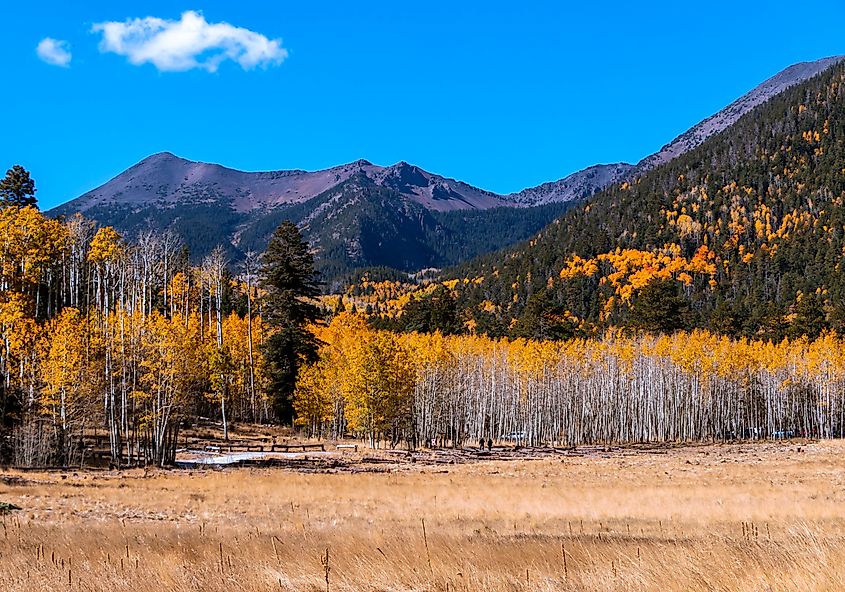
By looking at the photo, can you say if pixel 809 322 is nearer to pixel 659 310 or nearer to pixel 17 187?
pixel 659 310

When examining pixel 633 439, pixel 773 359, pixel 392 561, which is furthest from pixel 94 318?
pixel 773 359

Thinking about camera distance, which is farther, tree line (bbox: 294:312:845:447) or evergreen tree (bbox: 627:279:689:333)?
evergreen tree (bbox: 627:279:689:333)

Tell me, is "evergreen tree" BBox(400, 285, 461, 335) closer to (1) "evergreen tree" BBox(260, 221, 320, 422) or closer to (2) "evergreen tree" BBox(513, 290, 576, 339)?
(2) "evergreen tree" BBox(513, 290, 576, 339)

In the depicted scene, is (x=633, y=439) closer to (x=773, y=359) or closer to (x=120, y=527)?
(x=773, y=359)

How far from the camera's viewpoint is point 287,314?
66.3 m

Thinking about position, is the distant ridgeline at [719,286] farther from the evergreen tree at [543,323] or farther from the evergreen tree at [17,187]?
the evergreen tree at [17,187]

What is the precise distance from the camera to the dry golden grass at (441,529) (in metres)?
8.46

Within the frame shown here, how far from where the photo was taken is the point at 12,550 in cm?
1144

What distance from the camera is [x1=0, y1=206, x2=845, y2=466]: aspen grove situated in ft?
126

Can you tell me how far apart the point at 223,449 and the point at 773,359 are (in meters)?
73.3

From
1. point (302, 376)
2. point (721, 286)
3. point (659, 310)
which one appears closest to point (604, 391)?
point (659, 310)

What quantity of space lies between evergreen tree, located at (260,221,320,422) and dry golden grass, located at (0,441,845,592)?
2647 centimetres

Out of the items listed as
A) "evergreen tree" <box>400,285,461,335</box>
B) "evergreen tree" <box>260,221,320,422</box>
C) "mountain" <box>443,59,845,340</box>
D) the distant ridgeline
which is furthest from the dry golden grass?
"mountain" <box>443,59,845,340</box>

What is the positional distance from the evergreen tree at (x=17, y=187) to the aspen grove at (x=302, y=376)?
15.2ft
